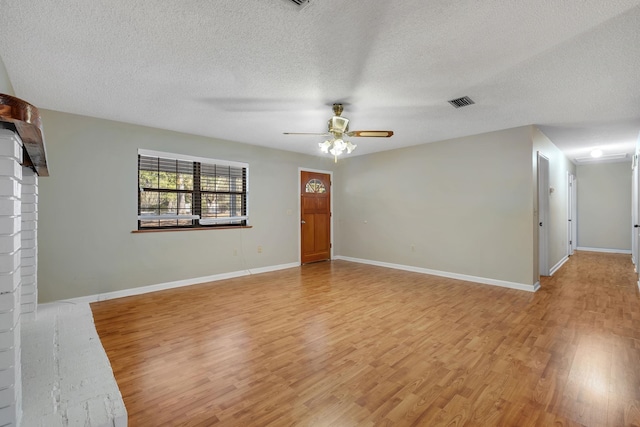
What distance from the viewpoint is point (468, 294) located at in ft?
13.6

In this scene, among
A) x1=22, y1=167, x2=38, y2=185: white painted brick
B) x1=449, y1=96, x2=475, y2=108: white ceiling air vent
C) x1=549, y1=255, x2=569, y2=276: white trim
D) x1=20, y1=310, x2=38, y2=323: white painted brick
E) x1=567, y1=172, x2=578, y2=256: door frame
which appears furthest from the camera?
x1=567, y1=172, x2=578, y2=256: door frame

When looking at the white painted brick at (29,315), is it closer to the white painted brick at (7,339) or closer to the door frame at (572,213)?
the white painted brick at (7,339)

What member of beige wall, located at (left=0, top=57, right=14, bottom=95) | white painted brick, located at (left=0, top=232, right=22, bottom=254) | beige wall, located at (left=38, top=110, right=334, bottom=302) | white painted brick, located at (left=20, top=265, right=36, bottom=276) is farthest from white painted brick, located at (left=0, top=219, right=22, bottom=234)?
beige wall, located at (left=38, top=110, right=334, bottom=302)

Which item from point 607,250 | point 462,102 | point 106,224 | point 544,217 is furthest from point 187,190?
point 607,250

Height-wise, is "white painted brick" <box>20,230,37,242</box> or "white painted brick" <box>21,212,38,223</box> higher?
"white painted brick" <box>21,212,38,223</box>

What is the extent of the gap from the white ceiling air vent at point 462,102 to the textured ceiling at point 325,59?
84mm

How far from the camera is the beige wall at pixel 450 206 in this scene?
4.38m

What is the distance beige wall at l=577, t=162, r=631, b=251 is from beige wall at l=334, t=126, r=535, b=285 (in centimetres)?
560

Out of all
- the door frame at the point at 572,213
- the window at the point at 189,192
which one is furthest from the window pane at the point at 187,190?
the door frame at the point at 572,213

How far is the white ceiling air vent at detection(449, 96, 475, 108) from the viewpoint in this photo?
10.6 feet

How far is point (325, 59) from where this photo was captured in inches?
94.0

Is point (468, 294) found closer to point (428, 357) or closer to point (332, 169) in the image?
point (428, 357)

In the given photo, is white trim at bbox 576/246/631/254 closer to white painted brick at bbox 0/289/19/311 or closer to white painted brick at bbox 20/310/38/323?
white painted brick at bbox 0/289/19/311

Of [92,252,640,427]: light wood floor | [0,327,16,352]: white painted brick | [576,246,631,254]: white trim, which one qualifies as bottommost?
[92,252,640,427]: light wood floor
